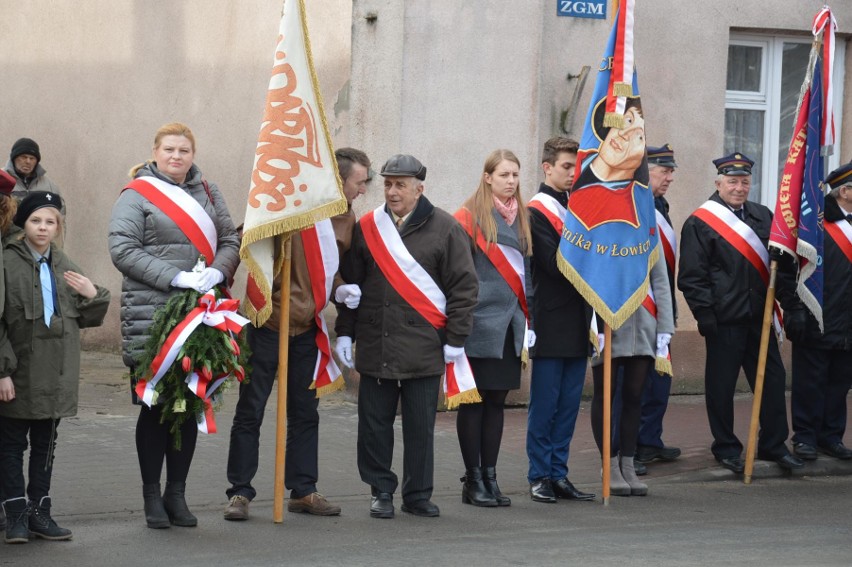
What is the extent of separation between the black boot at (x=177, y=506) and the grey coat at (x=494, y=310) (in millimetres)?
1753

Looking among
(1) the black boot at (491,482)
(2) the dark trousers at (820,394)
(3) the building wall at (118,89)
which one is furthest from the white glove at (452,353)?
(3) the building wall at (118,89)

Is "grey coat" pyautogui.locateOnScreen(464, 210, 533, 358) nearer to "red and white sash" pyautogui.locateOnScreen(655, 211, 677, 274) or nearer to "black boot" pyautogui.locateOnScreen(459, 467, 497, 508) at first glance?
"black boot" pyautogui.locateOnScreen(459, 467, 497, 508)

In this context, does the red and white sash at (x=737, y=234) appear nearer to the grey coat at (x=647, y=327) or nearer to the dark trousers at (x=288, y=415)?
the grey coat at (x=647, y=327)

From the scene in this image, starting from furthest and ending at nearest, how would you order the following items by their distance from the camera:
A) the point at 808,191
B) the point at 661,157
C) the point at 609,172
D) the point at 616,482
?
1. the point at 661,157
2. the point at 808,191
3. the point at 616,482
4. the point at 609,172

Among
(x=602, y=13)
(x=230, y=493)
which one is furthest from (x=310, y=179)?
(x=602, y=13)

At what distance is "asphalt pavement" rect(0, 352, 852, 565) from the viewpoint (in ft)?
21.3

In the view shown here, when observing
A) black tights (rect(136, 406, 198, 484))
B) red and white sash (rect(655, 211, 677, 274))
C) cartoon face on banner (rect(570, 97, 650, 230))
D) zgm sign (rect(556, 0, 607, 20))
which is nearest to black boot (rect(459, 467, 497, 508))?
cartoon face on banner (rect(570, 97, 650, 230))

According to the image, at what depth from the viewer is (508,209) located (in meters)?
7.82

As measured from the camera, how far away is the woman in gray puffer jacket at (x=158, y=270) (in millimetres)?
6750

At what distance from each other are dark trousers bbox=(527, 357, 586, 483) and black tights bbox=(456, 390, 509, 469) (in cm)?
30

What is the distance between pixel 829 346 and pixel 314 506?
12.9ft

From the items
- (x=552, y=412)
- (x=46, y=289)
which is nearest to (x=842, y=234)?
(x=552, y=412)

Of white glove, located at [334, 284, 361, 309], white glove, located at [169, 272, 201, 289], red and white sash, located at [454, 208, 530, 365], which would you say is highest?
red and white sash, located at [454, 208, 530, 365]

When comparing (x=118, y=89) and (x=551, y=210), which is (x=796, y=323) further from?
(x=118, y=89)
